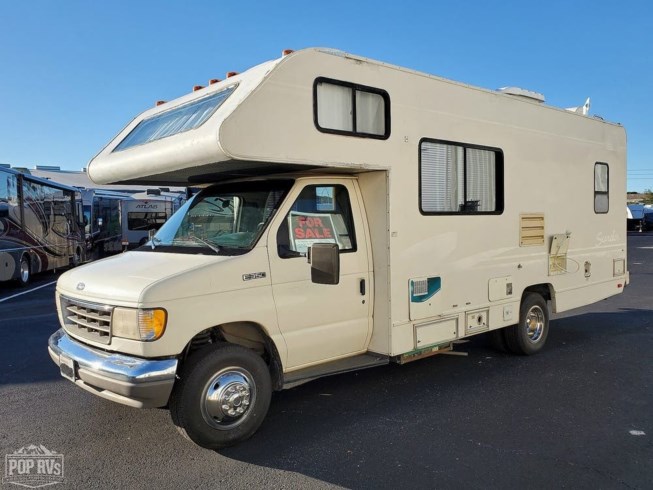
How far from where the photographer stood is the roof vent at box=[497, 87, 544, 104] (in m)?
6.46

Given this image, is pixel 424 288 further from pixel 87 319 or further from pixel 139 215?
pixel 139 215

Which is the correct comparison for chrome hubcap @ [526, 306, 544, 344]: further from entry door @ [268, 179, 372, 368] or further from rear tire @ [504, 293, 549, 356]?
entry door @ [268, 179, 372, 368]

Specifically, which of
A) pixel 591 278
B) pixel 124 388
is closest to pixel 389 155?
pixel 124 388

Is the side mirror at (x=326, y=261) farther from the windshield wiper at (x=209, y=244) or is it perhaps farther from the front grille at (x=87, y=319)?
the front grille at (x=87, y=319)

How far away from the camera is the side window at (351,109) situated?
178 inches

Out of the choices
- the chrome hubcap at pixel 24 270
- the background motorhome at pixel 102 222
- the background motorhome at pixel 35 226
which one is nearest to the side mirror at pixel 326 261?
the background motorhome at pixel 35 226

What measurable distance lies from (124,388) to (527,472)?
290 centimetres

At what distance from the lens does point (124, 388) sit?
367 centimetres

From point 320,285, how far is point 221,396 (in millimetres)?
1249

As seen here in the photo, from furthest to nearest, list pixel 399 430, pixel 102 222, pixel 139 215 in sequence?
1. pixel 102 222
2. pixel 139 215
3. pixel 399 430

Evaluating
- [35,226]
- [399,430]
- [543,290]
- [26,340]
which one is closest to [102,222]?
[35,226]

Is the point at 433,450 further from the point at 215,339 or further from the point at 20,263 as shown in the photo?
the point at 20,263

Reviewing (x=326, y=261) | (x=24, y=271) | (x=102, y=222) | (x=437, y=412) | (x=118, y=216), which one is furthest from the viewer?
(x=118, y=216)

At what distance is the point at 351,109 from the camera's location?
4.72 metres
